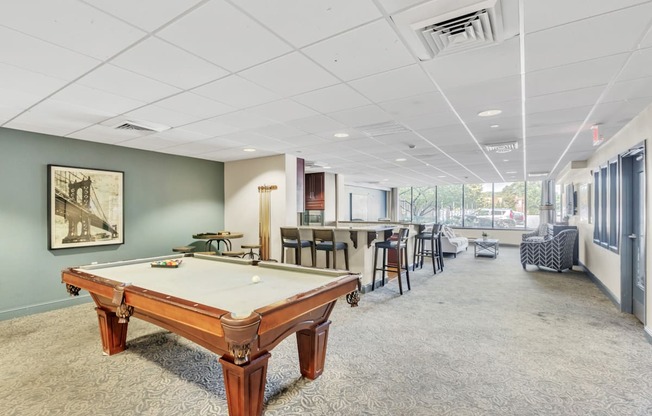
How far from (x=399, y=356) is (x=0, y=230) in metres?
5.00

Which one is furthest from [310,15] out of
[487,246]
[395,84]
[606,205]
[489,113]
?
[487,246]

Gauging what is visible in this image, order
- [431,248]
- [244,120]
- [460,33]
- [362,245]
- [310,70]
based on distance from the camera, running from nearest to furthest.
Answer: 1. [460,33]
2. [310,70]
3. [244,120]
4. [362,245]
5. [431,248]

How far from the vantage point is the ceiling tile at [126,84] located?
8.03 feet

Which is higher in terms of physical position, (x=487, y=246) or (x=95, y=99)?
(x=95, y=99)

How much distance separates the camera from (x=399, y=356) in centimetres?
290

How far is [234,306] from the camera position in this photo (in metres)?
1.92

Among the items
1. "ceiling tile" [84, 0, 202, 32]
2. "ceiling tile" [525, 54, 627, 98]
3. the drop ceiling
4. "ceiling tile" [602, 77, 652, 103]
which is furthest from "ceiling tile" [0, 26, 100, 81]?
"ceiling tile" [602, 77, 652, 103]

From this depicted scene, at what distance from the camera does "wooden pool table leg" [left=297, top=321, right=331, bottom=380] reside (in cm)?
248

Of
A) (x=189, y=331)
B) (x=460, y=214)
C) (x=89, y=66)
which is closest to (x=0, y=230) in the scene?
(x=89, y=66)

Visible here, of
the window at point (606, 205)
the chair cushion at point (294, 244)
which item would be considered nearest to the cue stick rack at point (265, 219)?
the chair cushion at point (294, 244)

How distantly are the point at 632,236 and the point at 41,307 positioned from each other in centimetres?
764

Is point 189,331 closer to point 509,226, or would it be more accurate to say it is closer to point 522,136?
point 522,136

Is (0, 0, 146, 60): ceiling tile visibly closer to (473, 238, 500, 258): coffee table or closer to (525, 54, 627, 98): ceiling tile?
(525, 54, 627, 98): ceiling tile

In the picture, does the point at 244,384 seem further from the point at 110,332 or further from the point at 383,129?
the point at 383,129
